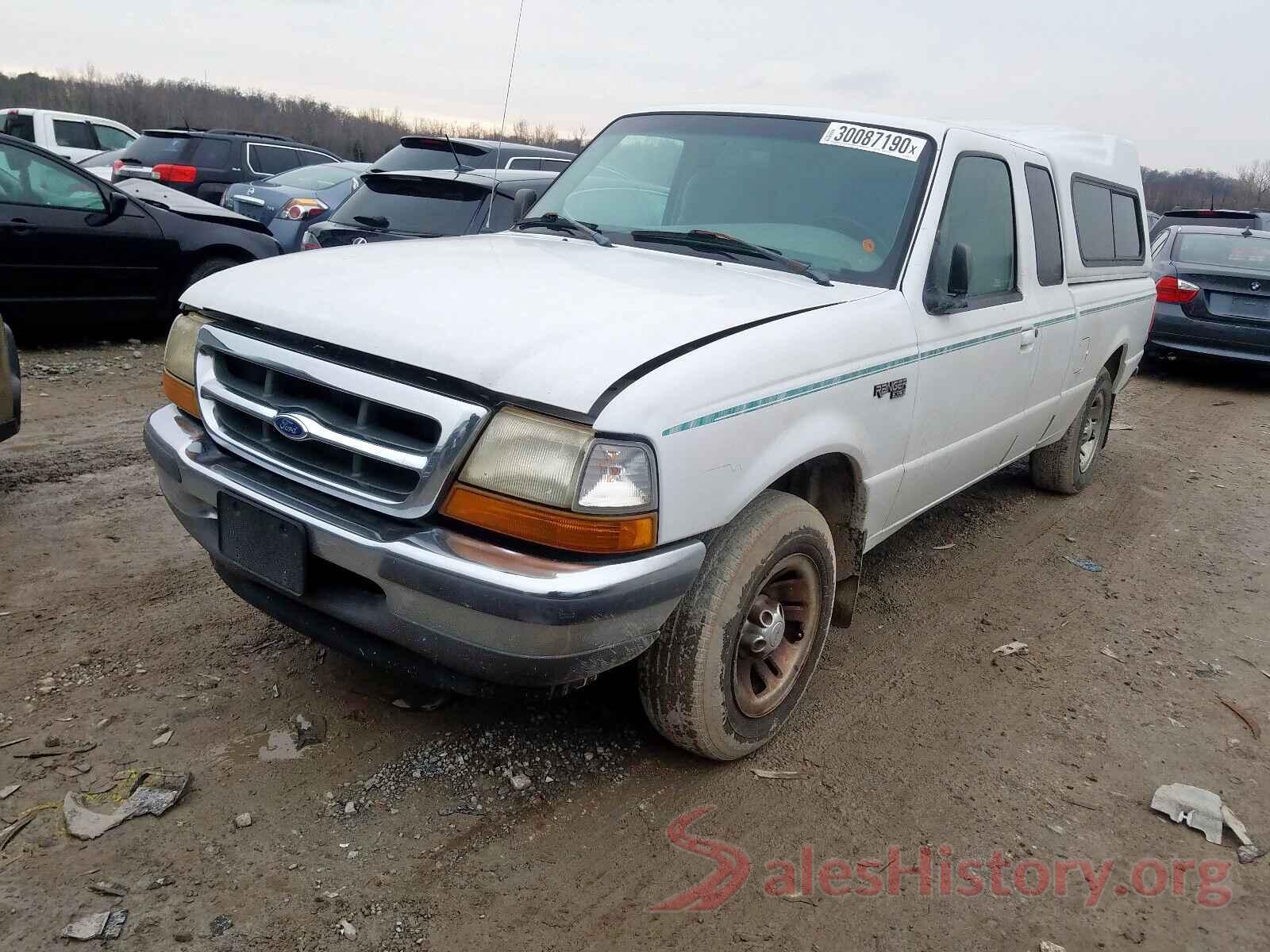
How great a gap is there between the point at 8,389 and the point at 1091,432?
19.3 feet

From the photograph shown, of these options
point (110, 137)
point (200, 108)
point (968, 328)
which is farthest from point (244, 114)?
point (968, 328)

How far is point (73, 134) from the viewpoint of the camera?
52.2 ft

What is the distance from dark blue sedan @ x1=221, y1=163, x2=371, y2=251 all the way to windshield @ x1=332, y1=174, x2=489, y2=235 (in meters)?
2.04

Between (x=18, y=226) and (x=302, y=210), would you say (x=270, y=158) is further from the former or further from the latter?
(x=18, y=226)

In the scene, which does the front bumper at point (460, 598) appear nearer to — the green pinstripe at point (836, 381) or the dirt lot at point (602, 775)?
the green pinstripe at point (836, 381)

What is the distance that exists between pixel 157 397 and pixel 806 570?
A: 200 inches

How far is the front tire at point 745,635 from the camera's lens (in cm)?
255

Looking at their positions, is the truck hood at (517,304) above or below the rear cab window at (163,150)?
above

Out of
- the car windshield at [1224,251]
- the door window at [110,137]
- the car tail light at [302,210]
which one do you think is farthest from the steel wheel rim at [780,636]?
the door window at [110,137]

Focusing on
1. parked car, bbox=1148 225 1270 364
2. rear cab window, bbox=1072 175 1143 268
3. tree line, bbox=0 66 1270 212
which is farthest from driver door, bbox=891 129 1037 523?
tree line, bbox=0 66 1270 212

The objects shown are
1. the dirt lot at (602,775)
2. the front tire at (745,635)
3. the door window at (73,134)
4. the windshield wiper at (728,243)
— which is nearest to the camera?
the dirt lot at (602,775)

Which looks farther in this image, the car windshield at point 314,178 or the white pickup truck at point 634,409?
the car windshield at point 314,178

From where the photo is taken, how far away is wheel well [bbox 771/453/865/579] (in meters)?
3.05

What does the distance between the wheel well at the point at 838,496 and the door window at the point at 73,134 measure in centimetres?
1681
